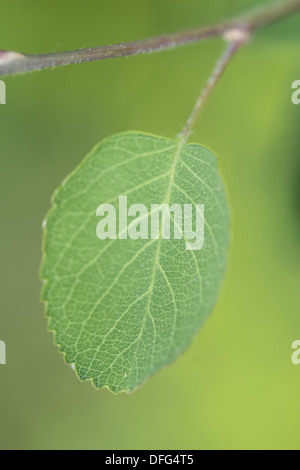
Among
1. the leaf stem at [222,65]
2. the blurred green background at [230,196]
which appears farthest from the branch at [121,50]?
the blurred green background at [230,196]

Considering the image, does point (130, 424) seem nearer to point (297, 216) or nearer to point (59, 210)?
point (297, 216)

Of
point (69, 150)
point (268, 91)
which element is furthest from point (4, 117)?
point (268, 91)

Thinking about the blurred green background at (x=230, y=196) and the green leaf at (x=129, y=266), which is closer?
the green leaf at (x=129, y=266)

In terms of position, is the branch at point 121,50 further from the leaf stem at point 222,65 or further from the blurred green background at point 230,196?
the blurred green background at point 230,196

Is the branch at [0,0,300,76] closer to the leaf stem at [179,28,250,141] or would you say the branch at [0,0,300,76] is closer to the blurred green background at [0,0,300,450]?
the leaf stem at [179,28,250,141]

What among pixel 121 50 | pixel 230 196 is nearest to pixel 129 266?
pixel 121 50
